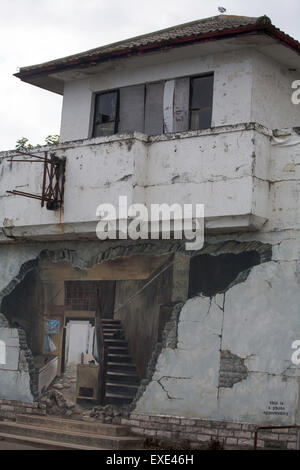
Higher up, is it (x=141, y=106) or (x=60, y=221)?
(x=141, y=106)

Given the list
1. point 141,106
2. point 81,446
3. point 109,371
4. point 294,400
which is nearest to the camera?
point 294,400

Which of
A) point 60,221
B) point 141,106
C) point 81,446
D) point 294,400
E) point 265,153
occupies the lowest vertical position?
point 81,446

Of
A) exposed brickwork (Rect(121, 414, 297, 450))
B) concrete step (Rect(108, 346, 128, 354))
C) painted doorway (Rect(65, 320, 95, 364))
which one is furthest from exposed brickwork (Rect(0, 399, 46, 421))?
exposed brickwork (Rect(121, 414, 297, 450))

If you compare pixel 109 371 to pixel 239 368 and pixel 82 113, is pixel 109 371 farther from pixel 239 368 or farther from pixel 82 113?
pixel 82 113

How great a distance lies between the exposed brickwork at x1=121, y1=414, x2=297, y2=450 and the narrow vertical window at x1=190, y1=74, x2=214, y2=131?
565 cm

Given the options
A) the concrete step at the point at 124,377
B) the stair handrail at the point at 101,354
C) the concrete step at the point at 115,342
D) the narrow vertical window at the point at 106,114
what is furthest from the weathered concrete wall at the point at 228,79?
the concrete step at the point at 124,377

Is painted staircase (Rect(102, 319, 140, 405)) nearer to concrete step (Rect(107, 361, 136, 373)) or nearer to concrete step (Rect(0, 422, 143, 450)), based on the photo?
concrete step (Rect(107, 361, 136, 373))

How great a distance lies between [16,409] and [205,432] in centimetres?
474

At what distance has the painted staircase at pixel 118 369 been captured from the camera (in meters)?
16.1

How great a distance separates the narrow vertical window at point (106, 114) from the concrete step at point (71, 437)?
6240 millimetres

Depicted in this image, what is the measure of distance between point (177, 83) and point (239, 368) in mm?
5986

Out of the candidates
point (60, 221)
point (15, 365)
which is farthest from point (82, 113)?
point (15, 365)

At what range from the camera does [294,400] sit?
14.1 meters
